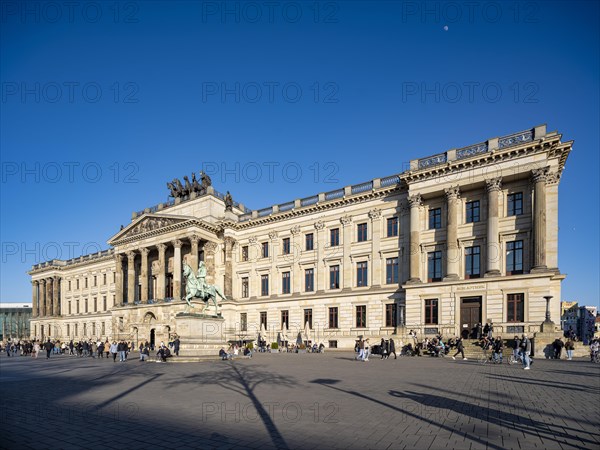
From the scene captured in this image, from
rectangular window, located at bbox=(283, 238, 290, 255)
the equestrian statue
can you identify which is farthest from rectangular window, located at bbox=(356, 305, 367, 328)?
the equestrian statue

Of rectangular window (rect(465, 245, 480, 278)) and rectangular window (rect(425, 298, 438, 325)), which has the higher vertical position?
rectangular window (rect(465, 245, 480, 278))

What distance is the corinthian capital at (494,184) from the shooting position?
32.9 m

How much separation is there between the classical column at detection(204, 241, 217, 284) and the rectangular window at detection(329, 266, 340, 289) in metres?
17.5

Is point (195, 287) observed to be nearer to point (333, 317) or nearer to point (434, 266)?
point (333, 317)

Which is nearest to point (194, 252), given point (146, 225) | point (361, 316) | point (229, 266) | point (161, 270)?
point (229, 266)

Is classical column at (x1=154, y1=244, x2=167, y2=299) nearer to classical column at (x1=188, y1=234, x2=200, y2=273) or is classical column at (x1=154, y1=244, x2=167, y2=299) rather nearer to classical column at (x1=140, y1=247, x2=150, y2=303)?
classical column at (x1=140, y1=247, x2=150, y2=303)

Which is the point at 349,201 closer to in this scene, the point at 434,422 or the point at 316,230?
the point at 316,230

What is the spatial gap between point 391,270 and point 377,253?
91.2 inches

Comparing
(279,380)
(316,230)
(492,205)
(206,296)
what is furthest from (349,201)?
(279,380)

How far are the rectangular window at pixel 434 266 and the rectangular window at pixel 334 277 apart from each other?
10582 mm

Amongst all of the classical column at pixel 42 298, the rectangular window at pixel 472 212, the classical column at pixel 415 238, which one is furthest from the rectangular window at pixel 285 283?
the classical column at pixel 42 298

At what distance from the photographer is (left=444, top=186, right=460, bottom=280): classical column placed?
34594 millimetres

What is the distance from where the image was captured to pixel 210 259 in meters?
52.8

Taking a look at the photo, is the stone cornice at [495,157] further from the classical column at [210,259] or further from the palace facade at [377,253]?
the classical column at [210,259]
